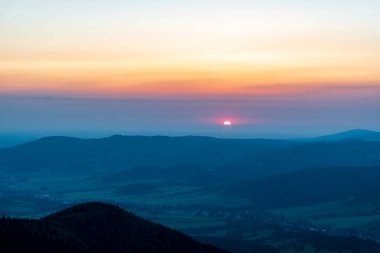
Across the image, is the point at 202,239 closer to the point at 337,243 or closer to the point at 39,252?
the point at 337,243

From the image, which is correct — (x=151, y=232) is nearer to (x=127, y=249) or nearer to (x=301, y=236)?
(x=127, y=249)

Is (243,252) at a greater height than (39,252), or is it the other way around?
(39,252)

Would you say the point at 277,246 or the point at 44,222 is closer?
the point at 44,222

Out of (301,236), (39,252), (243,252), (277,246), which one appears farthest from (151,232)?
(301,236)

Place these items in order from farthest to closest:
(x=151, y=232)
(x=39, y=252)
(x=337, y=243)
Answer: (x=337, y=243)
(x=151, y=232)
(x=39, y=252)

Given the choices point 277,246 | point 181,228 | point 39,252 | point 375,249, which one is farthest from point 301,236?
point 39,252

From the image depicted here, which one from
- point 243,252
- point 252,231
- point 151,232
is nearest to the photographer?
point 151,232
